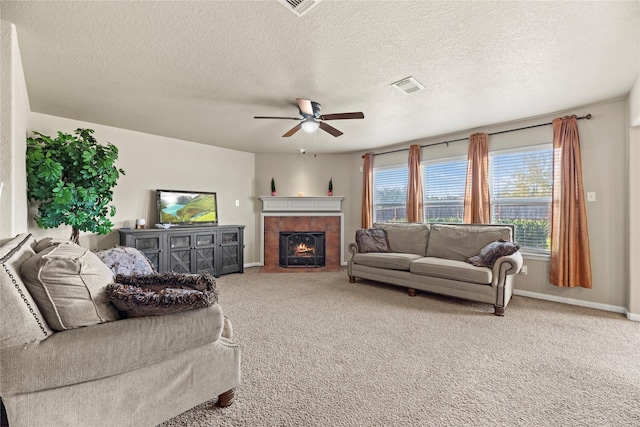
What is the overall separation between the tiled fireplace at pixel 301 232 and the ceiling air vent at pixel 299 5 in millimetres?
4344

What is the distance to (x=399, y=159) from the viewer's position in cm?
550

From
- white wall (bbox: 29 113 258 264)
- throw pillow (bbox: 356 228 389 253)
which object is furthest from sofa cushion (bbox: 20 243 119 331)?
throw pillow (bbox: 356 228 389 253)

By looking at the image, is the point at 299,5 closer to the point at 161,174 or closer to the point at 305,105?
the point at 305,105

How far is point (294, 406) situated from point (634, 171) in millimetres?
4108

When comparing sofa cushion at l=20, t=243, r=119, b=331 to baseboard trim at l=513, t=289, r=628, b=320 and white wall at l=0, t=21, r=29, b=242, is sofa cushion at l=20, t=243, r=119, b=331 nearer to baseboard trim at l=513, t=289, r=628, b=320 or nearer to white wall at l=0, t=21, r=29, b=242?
white wall at l=0, t=21, r=29, b=242

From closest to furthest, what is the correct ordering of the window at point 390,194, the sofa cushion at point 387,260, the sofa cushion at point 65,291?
1. the sofa cushion at point 65,291
2. the sofa cushion at point 387,260
3. the window at point 390,194

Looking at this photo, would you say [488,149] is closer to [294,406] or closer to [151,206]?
[294,406]

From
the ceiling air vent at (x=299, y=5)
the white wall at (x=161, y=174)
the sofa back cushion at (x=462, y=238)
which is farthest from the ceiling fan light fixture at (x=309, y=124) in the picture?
the white wall at (x=161, y=174)

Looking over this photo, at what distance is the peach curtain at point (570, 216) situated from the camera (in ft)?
11.4

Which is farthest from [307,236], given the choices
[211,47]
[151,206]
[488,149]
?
[211,47]

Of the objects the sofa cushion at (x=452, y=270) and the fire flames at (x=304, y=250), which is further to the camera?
the fire flames at (x=304, y=250)

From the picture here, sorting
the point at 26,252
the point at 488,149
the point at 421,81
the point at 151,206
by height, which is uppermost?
the point at 421,81

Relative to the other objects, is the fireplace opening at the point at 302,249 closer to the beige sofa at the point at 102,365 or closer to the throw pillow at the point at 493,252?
the throw pillow at the point at 493,252

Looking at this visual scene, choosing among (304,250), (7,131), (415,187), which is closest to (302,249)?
(304,250)
